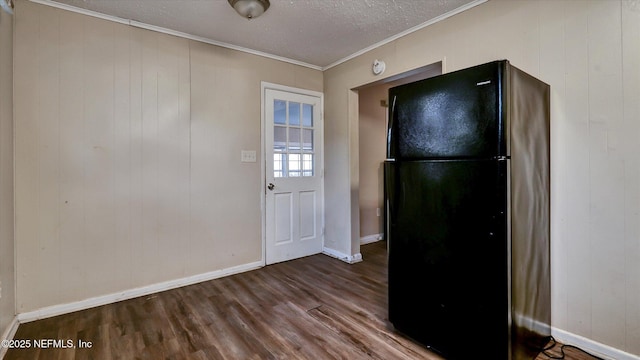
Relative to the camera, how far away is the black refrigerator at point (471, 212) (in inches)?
56.5

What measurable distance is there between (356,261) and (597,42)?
9.09 feet

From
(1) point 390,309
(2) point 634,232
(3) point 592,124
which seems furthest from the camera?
(1) point 390,309

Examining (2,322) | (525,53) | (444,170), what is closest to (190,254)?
(2,322)

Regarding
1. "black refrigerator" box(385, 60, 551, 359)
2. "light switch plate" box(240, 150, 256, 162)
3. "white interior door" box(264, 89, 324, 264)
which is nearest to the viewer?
"black refrigerator" box(385, 60, 551, 359)

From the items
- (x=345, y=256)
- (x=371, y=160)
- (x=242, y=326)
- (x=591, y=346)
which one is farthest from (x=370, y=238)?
(x=591, y=346)

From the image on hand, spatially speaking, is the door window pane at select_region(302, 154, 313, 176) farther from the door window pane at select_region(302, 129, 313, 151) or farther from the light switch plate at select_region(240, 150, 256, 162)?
the light switch plate at select_region(240, 150, 256, 162)

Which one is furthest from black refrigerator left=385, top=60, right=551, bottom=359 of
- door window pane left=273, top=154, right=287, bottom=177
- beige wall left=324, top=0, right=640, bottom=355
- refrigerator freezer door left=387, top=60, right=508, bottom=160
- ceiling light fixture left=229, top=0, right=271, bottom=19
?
door window pane left=273, top=154, right=287, bottom=177

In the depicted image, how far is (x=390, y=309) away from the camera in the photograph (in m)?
1.95

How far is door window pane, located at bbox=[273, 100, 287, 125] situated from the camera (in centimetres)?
338

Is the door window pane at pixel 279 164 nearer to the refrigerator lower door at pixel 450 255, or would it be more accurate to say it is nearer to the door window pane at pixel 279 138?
the door window pane at pixel 279 138

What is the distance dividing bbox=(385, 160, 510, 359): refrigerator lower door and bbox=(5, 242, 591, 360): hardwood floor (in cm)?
13

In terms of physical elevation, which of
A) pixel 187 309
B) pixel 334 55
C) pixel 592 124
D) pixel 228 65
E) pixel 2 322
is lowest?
pixel 187 309

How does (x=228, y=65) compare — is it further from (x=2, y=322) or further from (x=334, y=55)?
(x=2, y=322)

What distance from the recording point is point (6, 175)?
6.39 ft
